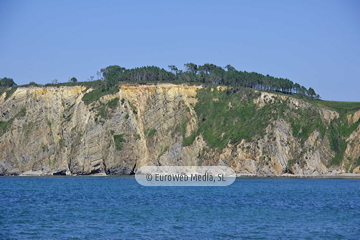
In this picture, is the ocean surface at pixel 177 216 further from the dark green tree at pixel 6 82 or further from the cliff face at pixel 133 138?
the dark green tree at pixel 6 82

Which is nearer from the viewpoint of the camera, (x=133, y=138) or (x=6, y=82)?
(x=133, y=138)

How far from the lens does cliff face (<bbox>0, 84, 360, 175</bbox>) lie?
106625 millimetres

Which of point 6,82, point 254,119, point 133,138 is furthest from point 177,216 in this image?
point 6,82

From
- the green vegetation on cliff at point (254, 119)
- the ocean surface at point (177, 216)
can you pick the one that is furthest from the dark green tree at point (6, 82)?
the ocean surface at point (177, 216)

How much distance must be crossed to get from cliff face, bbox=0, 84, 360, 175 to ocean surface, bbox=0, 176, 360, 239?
41324mm

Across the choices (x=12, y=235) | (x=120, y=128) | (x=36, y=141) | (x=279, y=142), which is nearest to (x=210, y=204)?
(x=12, y=235)

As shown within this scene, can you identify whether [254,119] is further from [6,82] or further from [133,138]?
[6,82]

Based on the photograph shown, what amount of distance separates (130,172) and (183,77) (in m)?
33.0

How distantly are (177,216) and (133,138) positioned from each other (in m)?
71.1

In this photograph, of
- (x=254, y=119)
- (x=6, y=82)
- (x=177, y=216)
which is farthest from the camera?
(x=6, y=82)

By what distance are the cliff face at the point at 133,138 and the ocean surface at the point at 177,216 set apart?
41324 mm

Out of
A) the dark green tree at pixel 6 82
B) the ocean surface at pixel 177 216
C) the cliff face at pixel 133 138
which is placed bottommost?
the ocean surface at pixel 177 216

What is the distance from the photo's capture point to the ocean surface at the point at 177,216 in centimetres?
3544

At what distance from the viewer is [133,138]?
114 meters
